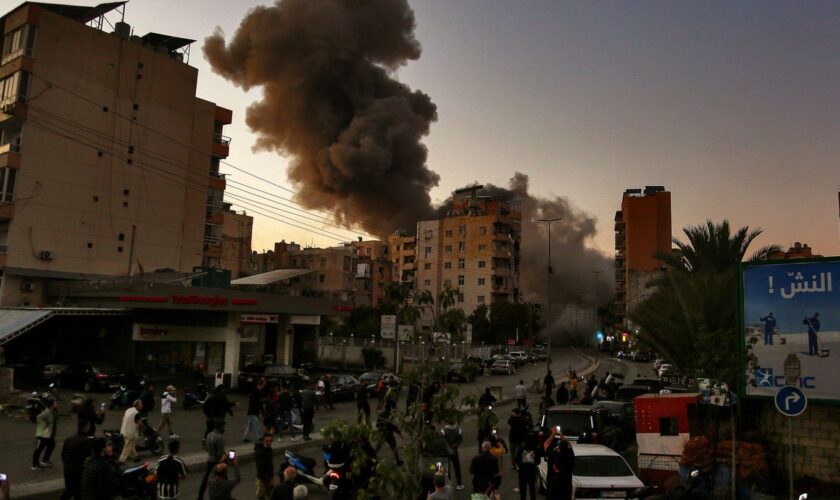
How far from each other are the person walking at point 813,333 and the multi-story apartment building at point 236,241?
77348 millimetres

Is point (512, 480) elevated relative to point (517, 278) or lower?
lower

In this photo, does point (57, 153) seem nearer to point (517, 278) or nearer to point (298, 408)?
point (298, 408)

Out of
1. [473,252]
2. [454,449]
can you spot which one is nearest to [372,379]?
[454,449]

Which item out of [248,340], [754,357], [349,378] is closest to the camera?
[754,357]

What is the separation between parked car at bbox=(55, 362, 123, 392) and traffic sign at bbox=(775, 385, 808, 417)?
77.4 feet

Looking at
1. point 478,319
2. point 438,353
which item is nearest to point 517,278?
point 478,319

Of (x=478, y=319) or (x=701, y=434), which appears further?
(x=478, y=319)

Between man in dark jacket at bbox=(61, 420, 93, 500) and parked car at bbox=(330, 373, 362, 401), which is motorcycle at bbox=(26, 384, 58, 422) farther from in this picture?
parked car at bbox=(330, 373, 362, 401)

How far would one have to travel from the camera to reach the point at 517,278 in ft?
307

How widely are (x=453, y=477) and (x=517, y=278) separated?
8263cm

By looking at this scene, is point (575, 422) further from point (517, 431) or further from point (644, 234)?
point (644, 234)

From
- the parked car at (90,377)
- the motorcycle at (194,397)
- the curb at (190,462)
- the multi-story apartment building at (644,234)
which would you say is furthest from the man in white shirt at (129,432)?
the multi-story apartment building at (644,234)

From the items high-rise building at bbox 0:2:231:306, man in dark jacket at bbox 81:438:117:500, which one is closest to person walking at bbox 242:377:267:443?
man in dark jacket at bbox 81:438:117:500

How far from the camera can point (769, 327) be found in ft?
36.8
